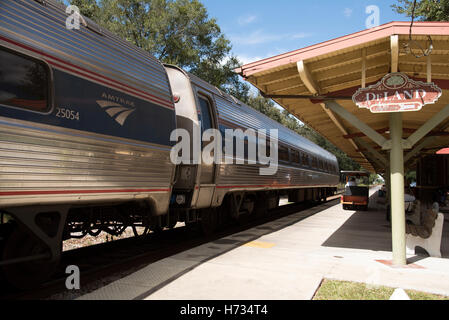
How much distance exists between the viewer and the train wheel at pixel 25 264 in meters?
4.00

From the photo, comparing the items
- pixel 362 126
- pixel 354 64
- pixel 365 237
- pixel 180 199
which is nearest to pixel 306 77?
pixel 354 64

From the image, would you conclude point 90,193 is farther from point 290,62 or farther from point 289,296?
point 290,62

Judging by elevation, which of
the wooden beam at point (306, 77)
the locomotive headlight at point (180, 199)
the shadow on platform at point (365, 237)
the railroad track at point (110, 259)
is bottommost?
the railroad track at point (110, 259)

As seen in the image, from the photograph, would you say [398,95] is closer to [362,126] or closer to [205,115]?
[362,126]

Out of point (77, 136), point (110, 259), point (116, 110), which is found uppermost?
point (116, 110)

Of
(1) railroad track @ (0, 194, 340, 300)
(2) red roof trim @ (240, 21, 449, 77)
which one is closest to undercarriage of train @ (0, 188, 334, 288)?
(1) railroad track @ (0, 194, 340, 300)

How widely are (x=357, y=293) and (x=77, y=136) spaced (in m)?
3.81

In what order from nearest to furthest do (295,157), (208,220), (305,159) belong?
(208,220), (295,157), (305,159)

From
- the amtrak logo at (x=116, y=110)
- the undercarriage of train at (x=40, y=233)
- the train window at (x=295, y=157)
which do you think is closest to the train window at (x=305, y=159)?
the train window at (x=295, y=157)

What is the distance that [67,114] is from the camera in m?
4.04

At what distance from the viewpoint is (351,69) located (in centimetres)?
684

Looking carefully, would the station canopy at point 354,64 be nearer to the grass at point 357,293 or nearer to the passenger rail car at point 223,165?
the passenger rail car at point 223,165

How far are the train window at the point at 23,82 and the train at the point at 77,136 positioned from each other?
1cm

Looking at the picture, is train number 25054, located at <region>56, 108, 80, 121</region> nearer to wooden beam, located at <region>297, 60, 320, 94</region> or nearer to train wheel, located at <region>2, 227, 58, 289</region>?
train wheel, located at <region>2, 227, 58, 289</region>
